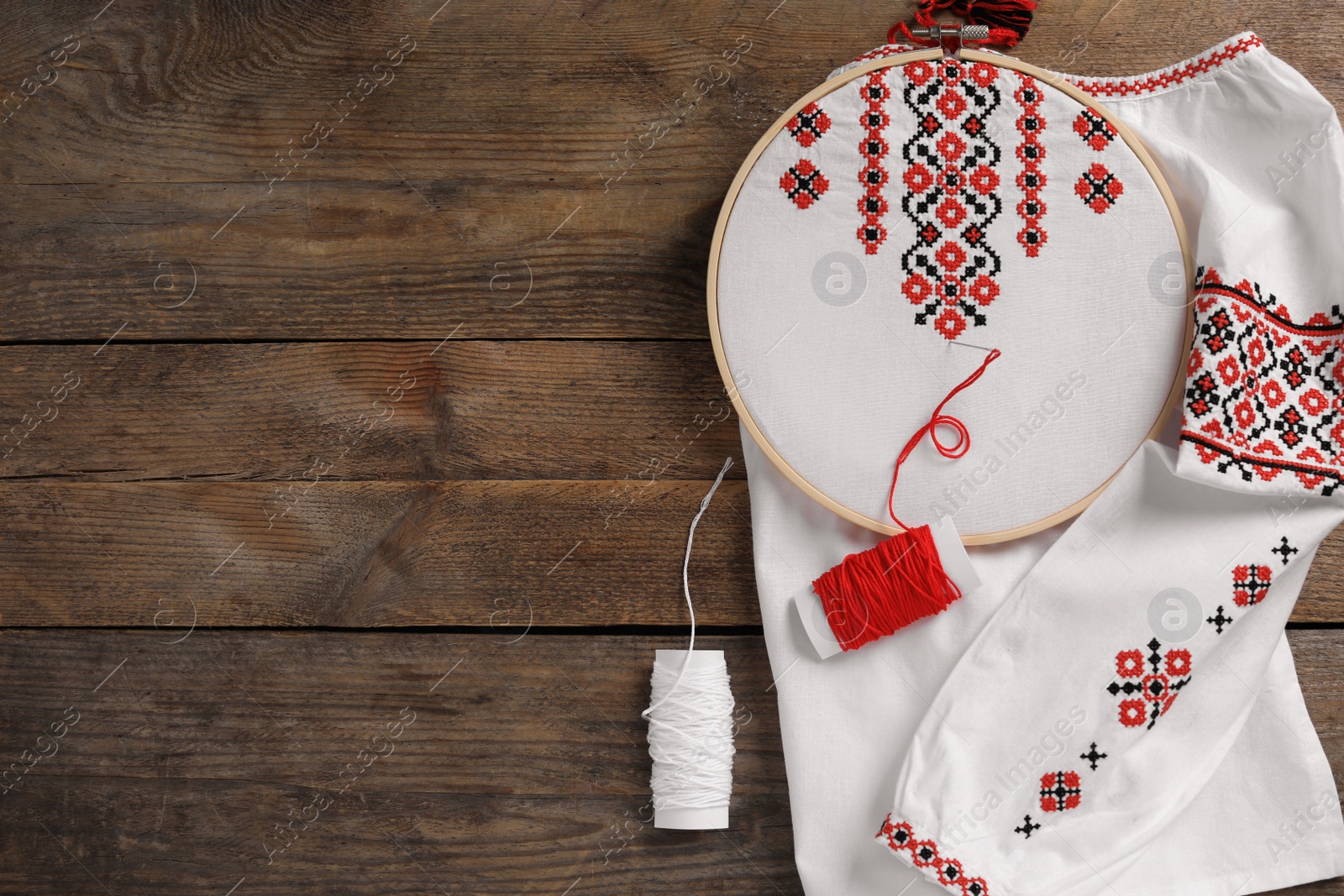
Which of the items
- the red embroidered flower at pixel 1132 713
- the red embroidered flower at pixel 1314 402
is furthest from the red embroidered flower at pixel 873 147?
the red embroidered flower at pixel 1132 713

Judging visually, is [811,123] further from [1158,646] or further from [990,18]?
[1158,646]

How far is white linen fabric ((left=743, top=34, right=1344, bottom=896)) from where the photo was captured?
2.57 feet

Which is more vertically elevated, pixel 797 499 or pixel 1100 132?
pixel 1100 132

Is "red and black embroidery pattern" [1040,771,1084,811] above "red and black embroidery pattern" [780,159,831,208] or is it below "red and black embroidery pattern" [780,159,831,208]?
below

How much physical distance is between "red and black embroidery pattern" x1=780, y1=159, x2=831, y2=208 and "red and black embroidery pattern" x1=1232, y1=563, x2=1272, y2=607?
52 cm

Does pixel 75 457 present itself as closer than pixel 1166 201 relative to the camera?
No

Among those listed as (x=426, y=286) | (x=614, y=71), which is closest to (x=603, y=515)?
(x=426, y=286)

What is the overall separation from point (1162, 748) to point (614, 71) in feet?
2.88

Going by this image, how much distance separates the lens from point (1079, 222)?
0.80 meters

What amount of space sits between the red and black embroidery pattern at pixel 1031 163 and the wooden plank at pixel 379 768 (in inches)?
18.8

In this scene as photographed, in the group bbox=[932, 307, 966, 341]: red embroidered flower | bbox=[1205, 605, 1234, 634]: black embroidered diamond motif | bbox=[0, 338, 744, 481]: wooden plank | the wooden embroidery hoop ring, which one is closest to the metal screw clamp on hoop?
the wooden embroidery hoop ring

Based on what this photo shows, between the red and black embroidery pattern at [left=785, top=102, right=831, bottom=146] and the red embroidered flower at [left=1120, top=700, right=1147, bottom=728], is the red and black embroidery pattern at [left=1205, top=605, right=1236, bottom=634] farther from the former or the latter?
the red and black embroidery pattern at [left=785, top=102, right=831, bottom=146]

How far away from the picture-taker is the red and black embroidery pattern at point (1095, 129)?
0.80m

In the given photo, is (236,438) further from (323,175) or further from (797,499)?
(797,499)
